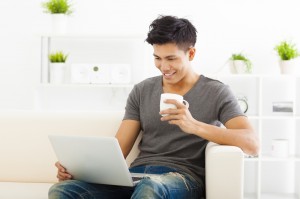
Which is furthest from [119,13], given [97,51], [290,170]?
[290,170]

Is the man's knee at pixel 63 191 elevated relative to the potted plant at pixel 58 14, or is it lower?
lower

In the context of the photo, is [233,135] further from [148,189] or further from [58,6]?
[58,6]

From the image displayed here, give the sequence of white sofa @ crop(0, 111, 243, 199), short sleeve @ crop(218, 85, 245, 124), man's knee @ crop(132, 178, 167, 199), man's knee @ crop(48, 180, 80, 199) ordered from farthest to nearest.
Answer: white sofa @ crop(0, 111, 243, 199)
short sleeve @ crop(218, 85, 245, 124)
man's knee @ crop(48, 180, 80, 199)
man's knee @ crop(132, 178, 167, 199)

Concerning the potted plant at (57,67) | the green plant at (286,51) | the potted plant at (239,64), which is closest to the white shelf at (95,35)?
the potted plant at (57,67)

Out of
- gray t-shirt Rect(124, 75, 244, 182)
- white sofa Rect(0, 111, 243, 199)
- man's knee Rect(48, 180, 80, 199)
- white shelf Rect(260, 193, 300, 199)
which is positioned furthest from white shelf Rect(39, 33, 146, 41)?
man's knee Rect(48, 180, 80, 199)

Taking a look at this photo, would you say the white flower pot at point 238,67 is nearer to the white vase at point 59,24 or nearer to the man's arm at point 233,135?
the white vase at point 59,24

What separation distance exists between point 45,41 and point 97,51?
470mm

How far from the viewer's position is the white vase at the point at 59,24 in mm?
4508

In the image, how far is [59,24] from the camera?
14.8ft

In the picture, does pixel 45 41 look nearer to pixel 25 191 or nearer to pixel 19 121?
pixel 19 121

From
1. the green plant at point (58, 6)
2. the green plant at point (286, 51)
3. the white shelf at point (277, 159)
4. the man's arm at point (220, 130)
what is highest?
the green plant at point (58, 6)

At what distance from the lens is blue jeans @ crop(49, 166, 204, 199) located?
1.91 metres

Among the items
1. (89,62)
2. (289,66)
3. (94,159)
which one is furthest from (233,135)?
(89,62)

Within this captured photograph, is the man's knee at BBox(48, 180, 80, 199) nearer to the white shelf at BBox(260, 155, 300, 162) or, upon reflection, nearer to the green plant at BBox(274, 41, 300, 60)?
the white shelf at BBox(260, 155, 300, 162)
